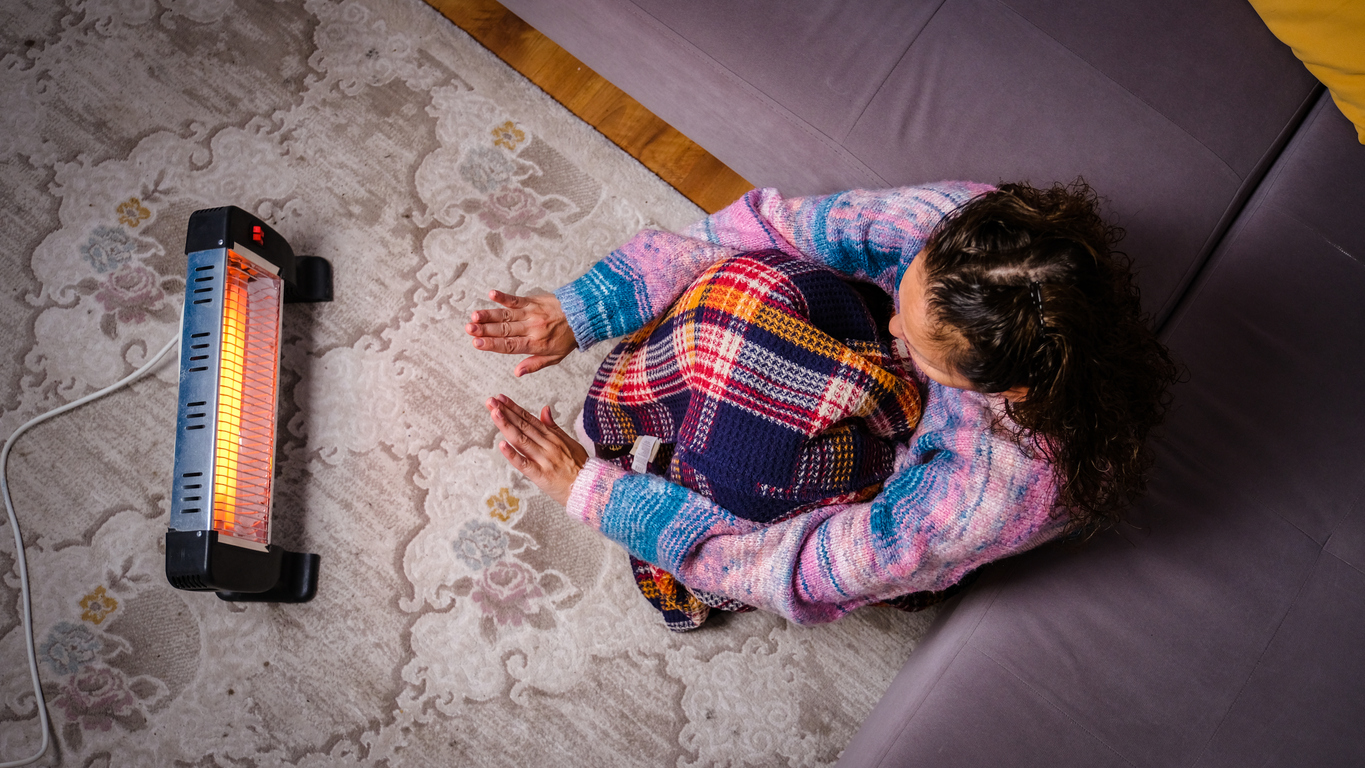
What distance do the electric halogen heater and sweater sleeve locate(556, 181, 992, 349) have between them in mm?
519

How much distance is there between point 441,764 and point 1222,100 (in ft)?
5.15

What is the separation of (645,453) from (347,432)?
60cm

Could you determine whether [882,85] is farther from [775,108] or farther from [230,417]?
[230,417]

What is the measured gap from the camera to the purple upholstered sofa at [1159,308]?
894 mm

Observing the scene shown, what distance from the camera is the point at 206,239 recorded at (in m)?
1.09

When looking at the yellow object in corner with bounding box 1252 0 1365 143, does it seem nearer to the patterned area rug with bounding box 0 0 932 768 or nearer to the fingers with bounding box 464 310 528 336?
the patterned area rug with bounding box 0 0 932 768

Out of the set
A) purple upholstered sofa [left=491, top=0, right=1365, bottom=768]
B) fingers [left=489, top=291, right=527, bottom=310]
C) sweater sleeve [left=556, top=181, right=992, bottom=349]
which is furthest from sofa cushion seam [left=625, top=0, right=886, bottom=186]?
fingers [left=489, top=291, right=527, bottom=310]

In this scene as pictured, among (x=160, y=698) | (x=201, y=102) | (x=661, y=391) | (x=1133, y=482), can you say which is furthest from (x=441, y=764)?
(x=201, y=102)

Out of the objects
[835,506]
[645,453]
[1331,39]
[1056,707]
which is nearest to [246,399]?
[645,453]

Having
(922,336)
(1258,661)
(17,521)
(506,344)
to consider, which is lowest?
(17,521)

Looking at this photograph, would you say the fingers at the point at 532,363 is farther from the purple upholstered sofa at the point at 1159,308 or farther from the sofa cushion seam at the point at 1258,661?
the sofa cushion seam at the point at 1258,661

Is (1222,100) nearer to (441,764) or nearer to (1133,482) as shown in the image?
(1133,482)

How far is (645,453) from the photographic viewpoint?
1.02 m

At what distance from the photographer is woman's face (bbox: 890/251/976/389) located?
0.70 meters
